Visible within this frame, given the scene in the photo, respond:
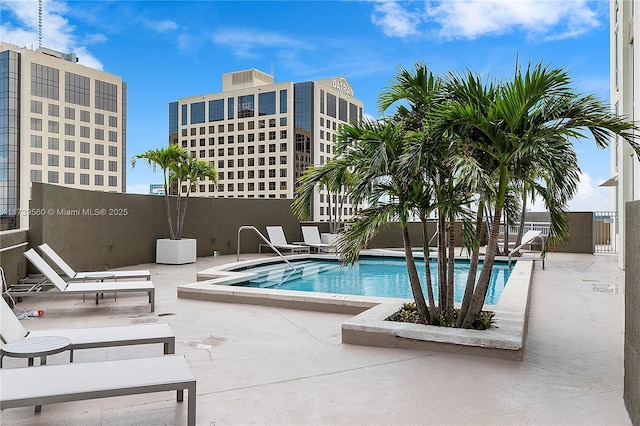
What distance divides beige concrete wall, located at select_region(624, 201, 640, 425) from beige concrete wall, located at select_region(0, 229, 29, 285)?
6.93m

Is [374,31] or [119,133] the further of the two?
[119,133]


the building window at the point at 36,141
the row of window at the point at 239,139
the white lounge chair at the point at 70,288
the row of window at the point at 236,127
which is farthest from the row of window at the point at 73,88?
the white lounge chair at the point at 70,288

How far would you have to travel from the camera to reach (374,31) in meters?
58.6

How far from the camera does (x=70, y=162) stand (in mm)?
77500

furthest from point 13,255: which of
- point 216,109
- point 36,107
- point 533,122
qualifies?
point 216,109

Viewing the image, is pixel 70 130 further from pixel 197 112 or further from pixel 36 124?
pixel 197 112

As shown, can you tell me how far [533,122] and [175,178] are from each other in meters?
10.6

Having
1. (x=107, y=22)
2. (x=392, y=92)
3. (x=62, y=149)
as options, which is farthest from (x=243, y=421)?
(x=62, y=149)

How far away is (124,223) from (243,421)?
9.59 meters

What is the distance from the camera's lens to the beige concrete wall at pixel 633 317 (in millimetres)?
2867

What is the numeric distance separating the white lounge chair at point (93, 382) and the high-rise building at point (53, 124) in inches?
2992

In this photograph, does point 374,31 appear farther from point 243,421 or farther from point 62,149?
point 243,421

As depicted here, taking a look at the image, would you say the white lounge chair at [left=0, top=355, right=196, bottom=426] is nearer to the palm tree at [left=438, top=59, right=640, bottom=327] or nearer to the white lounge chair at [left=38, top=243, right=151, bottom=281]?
the palm tree at [left=438, top=59, right=640, bottom=327]

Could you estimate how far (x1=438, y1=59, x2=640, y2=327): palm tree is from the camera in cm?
414
